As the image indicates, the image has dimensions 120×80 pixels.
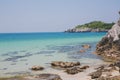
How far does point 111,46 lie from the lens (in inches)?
1654

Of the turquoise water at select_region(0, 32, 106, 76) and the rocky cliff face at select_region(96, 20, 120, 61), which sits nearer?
the turquoise water at select_region(0, 32, 106, 76)

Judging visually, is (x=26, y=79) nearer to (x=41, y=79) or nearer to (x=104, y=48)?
(x=41, y=79)

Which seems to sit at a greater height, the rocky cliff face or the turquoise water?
the rocky cliff face

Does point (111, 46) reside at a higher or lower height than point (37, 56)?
higher

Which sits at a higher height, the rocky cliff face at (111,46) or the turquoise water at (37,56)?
the rocky cliff face at (111,46)

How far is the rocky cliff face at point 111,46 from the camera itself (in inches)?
1564

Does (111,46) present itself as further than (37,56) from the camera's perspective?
No

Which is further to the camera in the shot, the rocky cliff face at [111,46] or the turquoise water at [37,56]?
the rocky cliff face at [111,46]

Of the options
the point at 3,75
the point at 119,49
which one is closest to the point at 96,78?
the point at 3,75

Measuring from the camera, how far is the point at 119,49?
40219 millimetres

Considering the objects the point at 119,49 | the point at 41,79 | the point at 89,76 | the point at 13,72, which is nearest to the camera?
the point at 41,79

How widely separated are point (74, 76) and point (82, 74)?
44.9 inches

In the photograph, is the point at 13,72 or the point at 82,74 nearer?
the point at 82,74

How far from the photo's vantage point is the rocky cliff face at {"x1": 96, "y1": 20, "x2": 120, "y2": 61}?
39719mm
